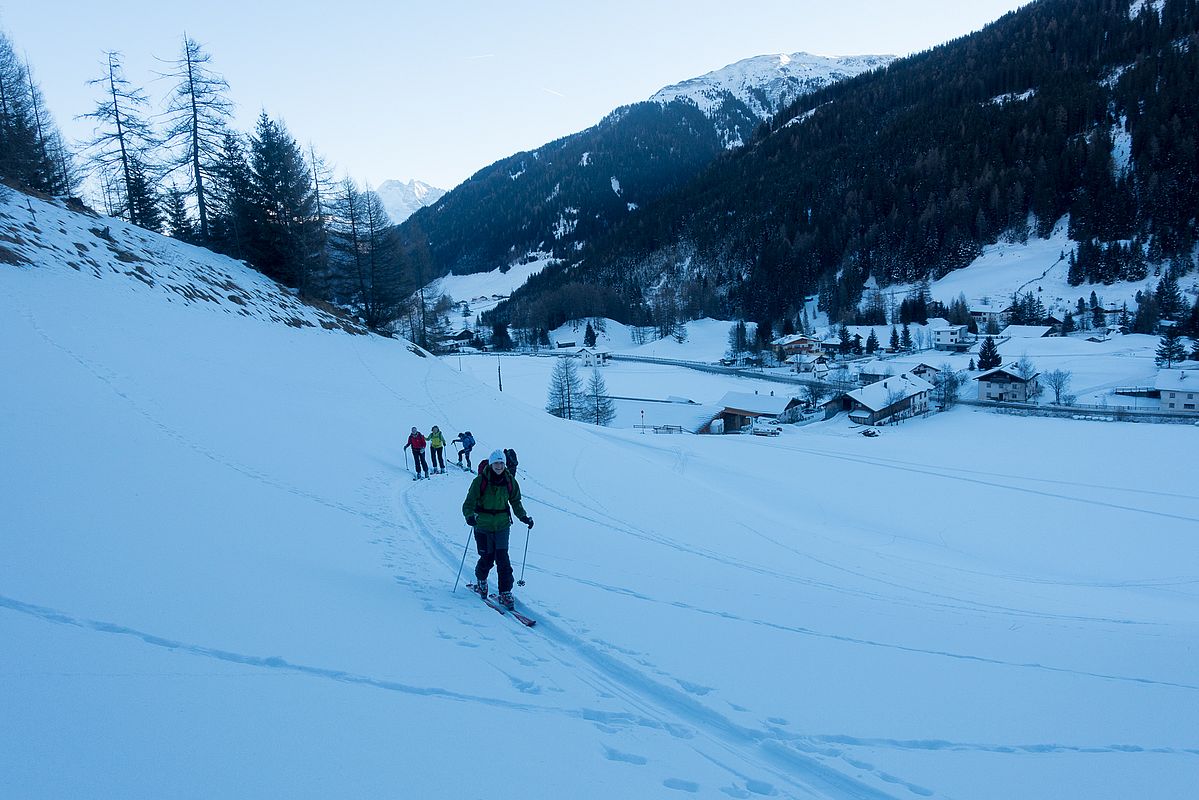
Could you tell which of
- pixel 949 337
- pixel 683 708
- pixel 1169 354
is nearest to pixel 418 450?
pixel 683 708

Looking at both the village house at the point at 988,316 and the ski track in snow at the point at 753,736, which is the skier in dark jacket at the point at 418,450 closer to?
the ski track in snow at the point at 753,736

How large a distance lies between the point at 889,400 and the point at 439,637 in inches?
2019

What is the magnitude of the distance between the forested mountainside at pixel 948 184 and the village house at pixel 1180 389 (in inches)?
2333

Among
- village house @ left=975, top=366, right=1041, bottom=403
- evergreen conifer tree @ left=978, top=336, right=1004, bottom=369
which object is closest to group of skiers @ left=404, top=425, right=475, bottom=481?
village house @ left=975, top=366, right=1041, bottom=403

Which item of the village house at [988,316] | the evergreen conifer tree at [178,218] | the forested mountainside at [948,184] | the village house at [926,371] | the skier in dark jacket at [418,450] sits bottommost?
the skier in dark jacket at [418,450]

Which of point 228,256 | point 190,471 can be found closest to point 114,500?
point 190,471

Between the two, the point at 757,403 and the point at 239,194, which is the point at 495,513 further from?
the point at 757,403

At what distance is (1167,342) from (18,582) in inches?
3203

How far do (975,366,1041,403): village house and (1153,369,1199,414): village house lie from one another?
824 cm

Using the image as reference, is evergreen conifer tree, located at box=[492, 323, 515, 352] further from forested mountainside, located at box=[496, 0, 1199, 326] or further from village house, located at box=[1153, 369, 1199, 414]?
village house, located at box=[1153, 369, 1199, 414]

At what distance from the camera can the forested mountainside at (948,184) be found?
10100cm

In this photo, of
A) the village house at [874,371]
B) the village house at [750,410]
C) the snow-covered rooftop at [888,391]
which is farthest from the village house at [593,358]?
the snow-covered rooftop at [888,391]

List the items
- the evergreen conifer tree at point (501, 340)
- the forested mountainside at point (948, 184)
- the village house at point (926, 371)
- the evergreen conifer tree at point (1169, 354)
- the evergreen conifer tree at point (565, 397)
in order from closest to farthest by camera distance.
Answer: the evergreen conifer tree at point (565, 397) → the evergreen conifer tree at point (1169, 354) → the village house at point (926, 371) → the forested mountainside at point (948, 184) → the evergreen conifer tree at point (501, 340)

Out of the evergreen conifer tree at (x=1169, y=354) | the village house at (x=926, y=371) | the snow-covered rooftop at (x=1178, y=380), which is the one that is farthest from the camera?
the village house at (x=926, y=371)
